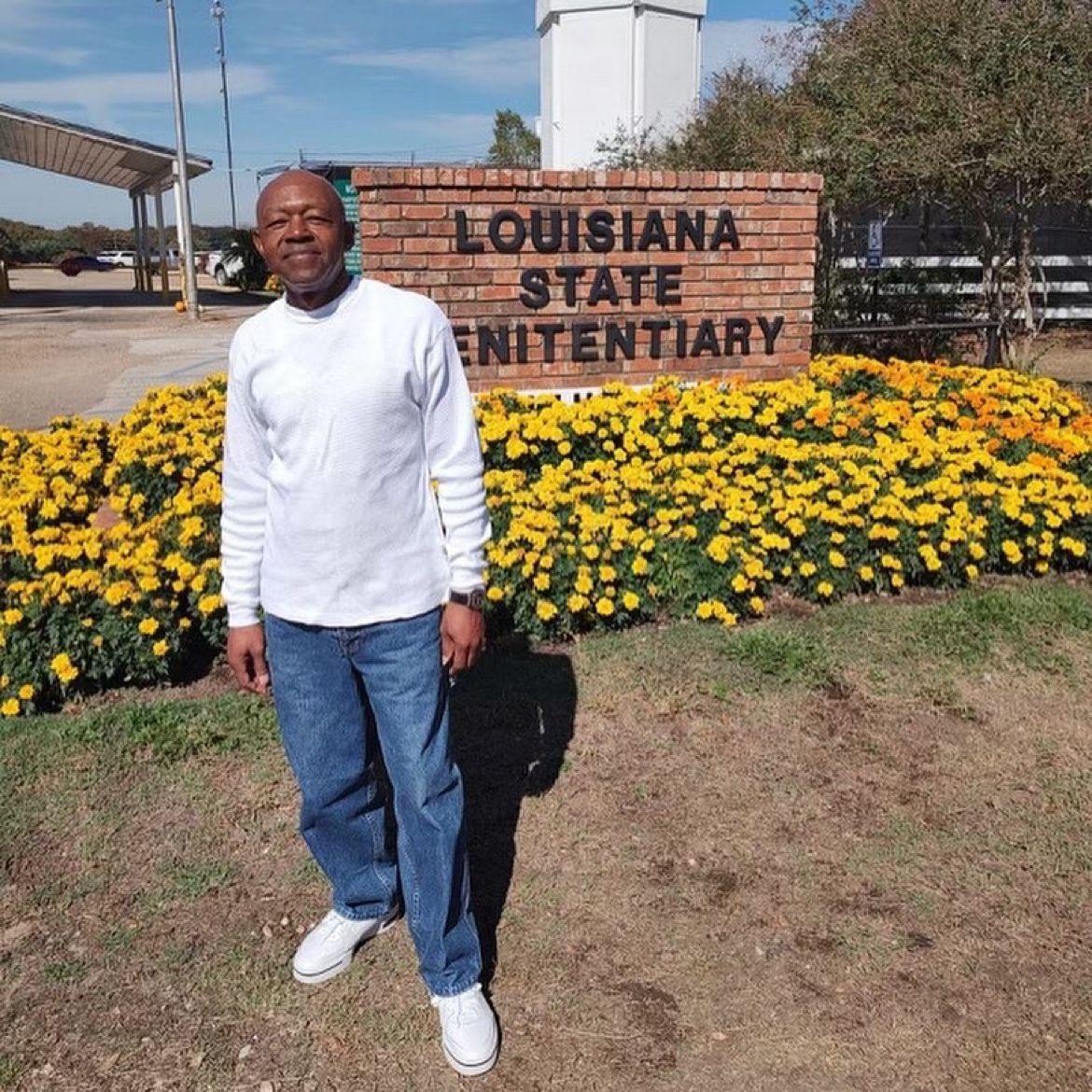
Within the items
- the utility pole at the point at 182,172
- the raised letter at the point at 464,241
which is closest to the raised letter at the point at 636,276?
the raised letter at the point at 464,241

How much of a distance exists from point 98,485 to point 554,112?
965 inches

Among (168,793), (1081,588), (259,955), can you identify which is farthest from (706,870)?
(1081,588)

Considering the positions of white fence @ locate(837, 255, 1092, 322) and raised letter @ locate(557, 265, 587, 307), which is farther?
white fence @ locate(837, 255, 1092, 322)

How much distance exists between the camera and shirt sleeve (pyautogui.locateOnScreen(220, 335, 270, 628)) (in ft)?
6.82

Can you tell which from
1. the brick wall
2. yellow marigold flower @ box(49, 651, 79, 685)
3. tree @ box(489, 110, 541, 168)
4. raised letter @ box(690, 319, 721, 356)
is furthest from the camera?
tree @ box(489, 110, 541, 168)

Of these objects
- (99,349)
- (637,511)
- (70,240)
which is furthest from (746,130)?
(70,240)

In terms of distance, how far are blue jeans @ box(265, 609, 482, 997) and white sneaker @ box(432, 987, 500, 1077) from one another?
0.08 ft

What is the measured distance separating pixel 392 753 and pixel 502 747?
1259 millimetres

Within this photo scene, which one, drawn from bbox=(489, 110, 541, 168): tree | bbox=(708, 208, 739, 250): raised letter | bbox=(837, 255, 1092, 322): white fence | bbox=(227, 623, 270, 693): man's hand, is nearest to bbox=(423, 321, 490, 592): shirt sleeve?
bbox=(227, 623, 270, 693): man's hand

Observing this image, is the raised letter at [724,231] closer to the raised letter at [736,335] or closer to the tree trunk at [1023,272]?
the raised letter at [736,335]

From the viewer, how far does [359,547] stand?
2.02 m

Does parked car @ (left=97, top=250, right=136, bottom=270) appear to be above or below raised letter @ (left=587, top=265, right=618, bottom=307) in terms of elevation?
above

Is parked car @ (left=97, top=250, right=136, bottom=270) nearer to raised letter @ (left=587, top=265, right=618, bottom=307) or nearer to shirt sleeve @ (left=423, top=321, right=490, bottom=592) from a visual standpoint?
raised letter @ (left=587, top=265, right=618, bottom=307)

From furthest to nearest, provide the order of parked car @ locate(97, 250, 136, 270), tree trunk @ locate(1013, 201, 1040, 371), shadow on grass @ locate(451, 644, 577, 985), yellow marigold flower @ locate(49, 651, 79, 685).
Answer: parked car @ locate(97, 250, 136, 270) < tree trunk @ locate(1013, 201, 1040, 371) < yellow marigold flower @ locate(49, 651, 79, 685) < shadow on grass @ locate(451, 644, 577, 985)
